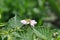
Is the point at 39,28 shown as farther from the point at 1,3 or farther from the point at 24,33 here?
the point at 1,3

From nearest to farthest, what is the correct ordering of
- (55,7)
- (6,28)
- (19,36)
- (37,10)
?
(19,36)
(6,28)
(37,10)
(55,7)

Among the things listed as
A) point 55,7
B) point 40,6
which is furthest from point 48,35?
point 55,7

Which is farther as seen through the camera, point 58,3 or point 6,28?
point 58,3

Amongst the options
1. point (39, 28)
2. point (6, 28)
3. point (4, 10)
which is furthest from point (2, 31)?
point (4, 10)

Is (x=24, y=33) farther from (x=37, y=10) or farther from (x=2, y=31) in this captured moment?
(x=37, y=10)

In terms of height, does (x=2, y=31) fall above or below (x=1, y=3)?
below

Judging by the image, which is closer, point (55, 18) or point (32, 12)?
point (32, 12)

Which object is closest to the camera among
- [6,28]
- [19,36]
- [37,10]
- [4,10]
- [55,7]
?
[19,36]

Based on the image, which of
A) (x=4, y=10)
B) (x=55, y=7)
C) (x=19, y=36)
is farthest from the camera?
(x=55, y=7)

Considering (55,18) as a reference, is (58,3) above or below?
above
